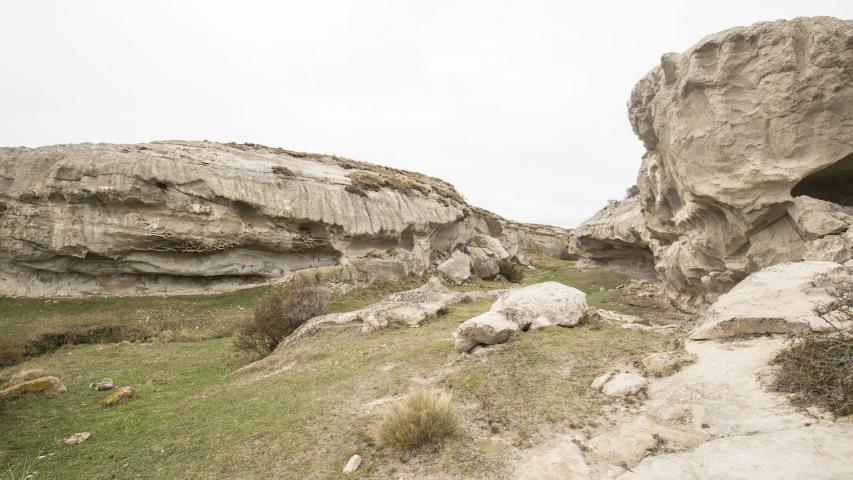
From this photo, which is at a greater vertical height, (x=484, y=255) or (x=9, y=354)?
(x=484, y=255)

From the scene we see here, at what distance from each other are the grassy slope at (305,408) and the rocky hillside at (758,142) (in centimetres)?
967

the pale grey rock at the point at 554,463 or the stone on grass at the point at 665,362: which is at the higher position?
the stone on grass at the point at 665,362

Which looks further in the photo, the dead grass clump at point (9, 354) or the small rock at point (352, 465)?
the dead grass clump at point (9, 354)

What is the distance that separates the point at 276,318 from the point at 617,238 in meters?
33.4

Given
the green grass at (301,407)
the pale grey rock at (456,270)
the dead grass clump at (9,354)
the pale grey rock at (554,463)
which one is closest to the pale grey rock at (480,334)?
the green grass at (301,407)

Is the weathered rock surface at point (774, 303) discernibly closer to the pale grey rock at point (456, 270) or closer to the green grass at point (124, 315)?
the green grass at point (124, 315)

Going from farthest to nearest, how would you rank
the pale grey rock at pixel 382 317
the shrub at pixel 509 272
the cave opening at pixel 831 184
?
the shrub at pixel 509 272 → the pale grey rock at pixel 382 317 → the cave opening at pixel 831 184

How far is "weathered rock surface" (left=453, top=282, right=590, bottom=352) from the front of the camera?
1271cm

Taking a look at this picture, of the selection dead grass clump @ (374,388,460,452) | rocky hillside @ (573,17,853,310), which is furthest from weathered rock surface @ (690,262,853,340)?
dead grass clump @ (374,388,460,452)

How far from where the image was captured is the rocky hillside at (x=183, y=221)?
25453mm

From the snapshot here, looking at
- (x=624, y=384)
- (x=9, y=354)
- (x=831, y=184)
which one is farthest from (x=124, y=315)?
(x=831, y=184)

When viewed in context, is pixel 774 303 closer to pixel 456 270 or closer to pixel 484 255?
pixel 456 270

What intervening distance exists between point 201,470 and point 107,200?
2733cm

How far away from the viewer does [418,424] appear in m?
7.02
